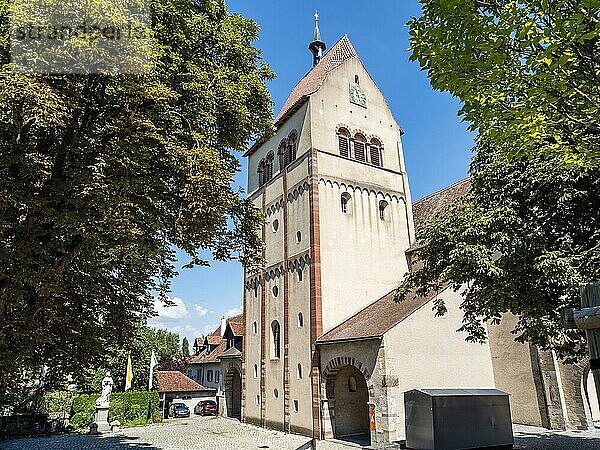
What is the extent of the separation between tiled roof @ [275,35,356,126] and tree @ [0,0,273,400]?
51.4 feet

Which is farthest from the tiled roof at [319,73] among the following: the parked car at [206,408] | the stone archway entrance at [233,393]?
the parked car at [206,408]

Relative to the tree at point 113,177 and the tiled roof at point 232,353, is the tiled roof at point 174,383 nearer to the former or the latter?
the tiled roof at point 232,353

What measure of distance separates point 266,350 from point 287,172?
1040cm

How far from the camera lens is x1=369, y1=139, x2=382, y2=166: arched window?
92.4 feet

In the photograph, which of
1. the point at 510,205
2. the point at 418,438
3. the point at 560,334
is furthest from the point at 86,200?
the point at 418,438

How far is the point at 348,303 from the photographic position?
23.9 meters

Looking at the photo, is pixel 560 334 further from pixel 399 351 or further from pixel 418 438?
pixel 399 351

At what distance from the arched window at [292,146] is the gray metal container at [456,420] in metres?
15.6

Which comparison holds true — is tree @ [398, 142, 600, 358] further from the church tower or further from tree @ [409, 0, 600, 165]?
the church tower

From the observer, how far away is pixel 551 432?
62.0 feet

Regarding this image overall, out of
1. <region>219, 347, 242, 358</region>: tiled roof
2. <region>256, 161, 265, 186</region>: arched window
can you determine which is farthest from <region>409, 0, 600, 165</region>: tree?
<region>219, 347, 242, 358</region>: tiled roof

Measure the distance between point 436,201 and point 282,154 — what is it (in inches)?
396

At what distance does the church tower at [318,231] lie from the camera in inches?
926

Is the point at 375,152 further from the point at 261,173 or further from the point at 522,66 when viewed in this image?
the point at 522,66
